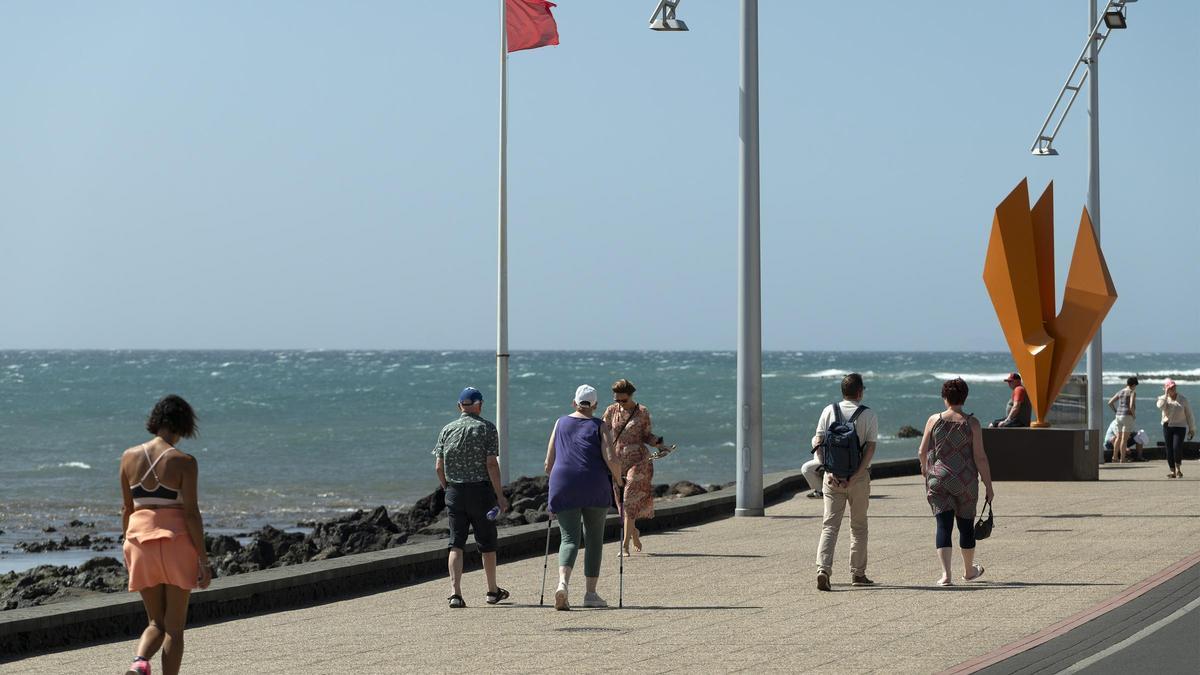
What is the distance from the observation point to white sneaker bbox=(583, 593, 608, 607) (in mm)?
12289

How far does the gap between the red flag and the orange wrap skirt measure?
50.9 feet

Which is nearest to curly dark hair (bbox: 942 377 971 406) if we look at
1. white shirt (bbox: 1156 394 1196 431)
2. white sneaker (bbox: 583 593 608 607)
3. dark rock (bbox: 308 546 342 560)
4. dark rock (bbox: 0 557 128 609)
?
white sneaker (bbox: 583 593 608 607)

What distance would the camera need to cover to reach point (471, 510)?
12250mm

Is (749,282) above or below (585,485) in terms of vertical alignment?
above

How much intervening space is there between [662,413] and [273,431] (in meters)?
21.2

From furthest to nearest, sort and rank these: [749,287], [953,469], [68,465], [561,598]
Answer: [68,465], [749,287], [953,469], [561,598]

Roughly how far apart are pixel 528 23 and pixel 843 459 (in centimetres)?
1197

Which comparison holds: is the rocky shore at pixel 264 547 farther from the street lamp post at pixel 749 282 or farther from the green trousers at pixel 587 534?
the green trousers at pixel 587 534

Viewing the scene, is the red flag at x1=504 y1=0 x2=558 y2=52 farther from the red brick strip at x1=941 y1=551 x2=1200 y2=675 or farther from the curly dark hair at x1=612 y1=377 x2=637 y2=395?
the red brick strip at x1=941 y1=551 x2=1200 y2=675

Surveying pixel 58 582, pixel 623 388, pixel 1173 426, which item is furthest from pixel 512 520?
pixel 1173 426

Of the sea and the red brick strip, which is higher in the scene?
the red brick strip

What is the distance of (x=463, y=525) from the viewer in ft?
40.5

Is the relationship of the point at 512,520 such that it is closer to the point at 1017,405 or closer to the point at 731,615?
the point at 1017,405

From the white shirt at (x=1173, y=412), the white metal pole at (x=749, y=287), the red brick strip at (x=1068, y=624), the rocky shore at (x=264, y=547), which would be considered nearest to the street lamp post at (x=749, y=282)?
the white metal pole at (x=749, y=287)
